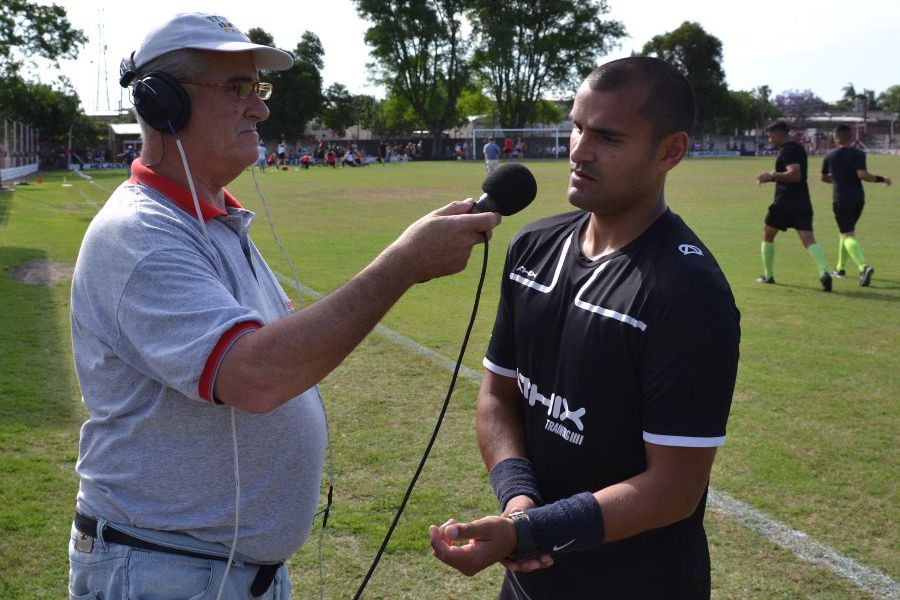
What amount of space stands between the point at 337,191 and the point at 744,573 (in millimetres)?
31568

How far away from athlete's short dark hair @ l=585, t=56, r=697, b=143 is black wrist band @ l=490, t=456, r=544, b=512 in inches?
43.6

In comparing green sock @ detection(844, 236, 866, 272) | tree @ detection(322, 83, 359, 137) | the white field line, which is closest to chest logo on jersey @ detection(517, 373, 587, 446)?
the white field line

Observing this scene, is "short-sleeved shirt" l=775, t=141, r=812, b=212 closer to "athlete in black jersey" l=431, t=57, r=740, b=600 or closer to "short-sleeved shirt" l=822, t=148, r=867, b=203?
"short-sleeved shirt" l=822, t=148, r=867, b=203

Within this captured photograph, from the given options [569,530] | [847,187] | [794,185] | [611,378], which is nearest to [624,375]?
[611,378]

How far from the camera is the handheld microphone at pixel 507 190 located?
8.34 feet

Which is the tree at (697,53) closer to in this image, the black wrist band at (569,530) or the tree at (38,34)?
the tree at (38,34)

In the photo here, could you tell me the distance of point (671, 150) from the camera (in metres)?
2.73

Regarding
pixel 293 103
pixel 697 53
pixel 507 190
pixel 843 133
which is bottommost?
pixel 507 190

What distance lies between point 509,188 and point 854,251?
12187mm

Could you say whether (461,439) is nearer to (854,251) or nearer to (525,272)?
(525,272)

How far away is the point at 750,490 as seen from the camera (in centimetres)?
539

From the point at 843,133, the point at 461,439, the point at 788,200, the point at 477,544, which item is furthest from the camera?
the point at 843,133

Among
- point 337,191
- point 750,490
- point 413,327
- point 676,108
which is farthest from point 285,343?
point 337,191

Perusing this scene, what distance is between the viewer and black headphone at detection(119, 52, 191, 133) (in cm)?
237
